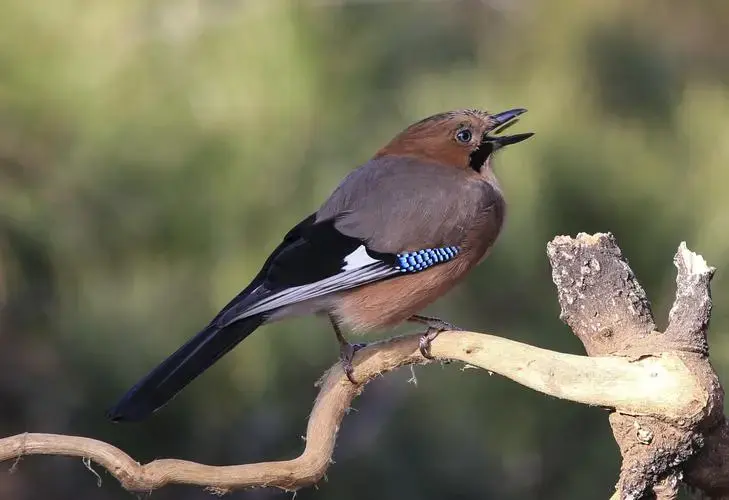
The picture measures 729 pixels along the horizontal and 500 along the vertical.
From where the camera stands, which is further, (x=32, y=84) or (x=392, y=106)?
(x=392, y=106)

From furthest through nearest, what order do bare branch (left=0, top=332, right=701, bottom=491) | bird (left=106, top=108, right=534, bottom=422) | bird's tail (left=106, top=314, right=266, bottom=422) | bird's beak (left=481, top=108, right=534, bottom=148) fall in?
bird's beak (left=481, top=108, right=534, bottom=148), bird (left=106, top=108, right=534, bottom=422), bird's tail (left=106, top=314, right=266, bottom=422), bare branch (left=0, top=332, right=701, bottom=491)

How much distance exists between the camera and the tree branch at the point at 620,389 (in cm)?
73

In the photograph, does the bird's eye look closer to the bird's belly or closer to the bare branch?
the bird's belly

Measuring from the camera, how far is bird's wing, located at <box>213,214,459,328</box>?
39.0 inches

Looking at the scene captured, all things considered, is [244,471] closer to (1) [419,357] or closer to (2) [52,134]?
(1) [419,357]

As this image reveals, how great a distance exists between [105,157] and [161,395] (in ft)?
2.67

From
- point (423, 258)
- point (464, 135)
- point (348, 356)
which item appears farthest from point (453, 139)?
point (348, 356)

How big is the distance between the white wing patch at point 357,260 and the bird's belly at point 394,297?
2 centimetres

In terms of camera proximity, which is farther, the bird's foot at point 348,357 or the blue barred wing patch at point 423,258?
the blue barred wing patch at point 423,258

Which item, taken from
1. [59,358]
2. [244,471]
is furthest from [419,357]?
[59,358]

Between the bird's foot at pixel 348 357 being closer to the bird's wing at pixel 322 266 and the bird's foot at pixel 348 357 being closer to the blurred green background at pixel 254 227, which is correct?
the bird's wing at pixel 322 266

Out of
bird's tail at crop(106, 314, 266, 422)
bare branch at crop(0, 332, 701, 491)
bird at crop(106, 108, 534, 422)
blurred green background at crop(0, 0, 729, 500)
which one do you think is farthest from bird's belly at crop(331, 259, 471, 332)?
blurred green background at crop(0, 0, 729, 500)

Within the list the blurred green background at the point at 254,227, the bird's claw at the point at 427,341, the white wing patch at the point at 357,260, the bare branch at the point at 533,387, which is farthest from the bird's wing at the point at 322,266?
the blurred green background at the point at 254,227

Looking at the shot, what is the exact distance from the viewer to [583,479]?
1.47 meters
